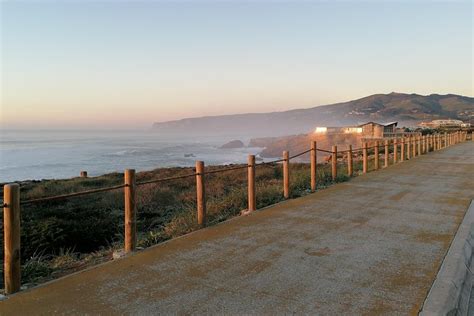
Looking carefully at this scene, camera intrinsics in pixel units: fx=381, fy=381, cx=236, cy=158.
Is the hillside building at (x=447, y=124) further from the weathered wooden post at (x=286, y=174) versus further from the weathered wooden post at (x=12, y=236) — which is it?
the weathered wooden post at (x=12, y=236)

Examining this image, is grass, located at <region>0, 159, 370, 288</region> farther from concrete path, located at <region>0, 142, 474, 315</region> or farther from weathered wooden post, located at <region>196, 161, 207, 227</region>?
concrete path, located at <region>0, 142, 474, 315</region>

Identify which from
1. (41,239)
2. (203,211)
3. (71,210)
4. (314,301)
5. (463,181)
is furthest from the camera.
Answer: (71,210)

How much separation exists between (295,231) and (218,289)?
240 cm

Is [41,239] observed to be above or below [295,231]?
below

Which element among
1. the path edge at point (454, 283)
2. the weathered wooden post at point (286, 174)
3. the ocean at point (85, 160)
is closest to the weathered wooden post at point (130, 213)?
the path edge at point (454, 283)

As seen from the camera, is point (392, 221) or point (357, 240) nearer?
point (357, 240)

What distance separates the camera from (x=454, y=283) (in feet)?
12.6

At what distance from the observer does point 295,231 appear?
5.88 metres

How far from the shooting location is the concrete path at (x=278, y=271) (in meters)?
3.41

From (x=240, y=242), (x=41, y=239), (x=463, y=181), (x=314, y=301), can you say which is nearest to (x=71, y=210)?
(x=41, y=239)

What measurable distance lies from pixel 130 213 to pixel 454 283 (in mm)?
3944

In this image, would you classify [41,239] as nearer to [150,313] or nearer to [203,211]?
[203,211]

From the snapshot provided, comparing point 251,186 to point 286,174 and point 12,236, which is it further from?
point 12,236

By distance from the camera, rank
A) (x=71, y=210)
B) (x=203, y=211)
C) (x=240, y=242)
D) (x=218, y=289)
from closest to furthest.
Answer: (x=218, y=289) < (x=240, y=242) < (x=203, y=211) < (x=71, y=210)
